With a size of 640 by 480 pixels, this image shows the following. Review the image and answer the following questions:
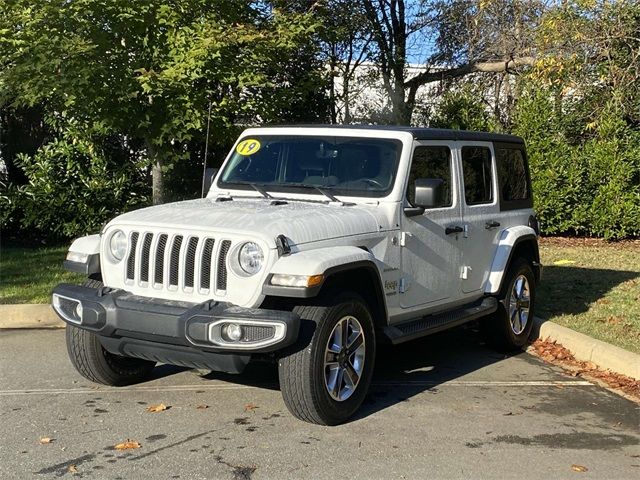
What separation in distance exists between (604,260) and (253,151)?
7896 millimetres

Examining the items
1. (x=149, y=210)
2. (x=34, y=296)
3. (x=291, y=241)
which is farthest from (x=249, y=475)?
(x=34, y=296)

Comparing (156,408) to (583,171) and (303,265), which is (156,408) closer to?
(303,265)

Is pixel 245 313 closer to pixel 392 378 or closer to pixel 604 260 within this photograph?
pixel 392 378

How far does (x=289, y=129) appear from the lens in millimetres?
6297

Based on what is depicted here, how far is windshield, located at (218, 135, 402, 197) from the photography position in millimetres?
5766

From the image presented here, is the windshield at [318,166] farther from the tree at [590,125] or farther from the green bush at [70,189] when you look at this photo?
the tree at [590,125]

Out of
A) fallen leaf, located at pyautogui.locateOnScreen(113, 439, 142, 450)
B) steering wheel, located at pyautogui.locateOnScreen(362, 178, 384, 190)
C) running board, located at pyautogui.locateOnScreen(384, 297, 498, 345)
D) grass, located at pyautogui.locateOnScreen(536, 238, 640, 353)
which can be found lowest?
fallen leaf, located at pyautogui.locateOnScreen(113, 439, 142, 450)

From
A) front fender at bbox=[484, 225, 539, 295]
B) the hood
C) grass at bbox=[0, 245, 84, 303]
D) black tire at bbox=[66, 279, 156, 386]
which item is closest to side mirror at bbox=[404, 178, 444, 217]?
the hood

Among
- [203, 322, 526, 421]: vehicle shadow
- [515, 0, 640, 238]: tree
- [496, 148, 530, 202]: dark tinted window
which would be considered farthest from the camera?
[515, 0, 640, 238]: tree

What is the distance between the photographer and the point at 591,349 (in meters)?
6.78

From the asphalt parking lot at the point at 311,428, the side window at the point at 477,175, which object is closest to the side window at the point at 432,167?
the side window at the point at 477,175

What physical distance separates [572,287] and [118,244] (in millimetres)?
6462

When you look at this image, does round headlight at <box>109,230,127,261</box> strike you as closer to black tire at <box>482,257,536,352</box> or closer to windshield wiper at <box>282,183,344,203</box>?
windshield wiper at <box>282,183,344,203</box>

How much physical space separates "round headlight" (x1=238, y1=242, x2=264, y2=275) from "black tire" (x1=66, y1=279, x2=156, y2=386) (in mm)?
1173
